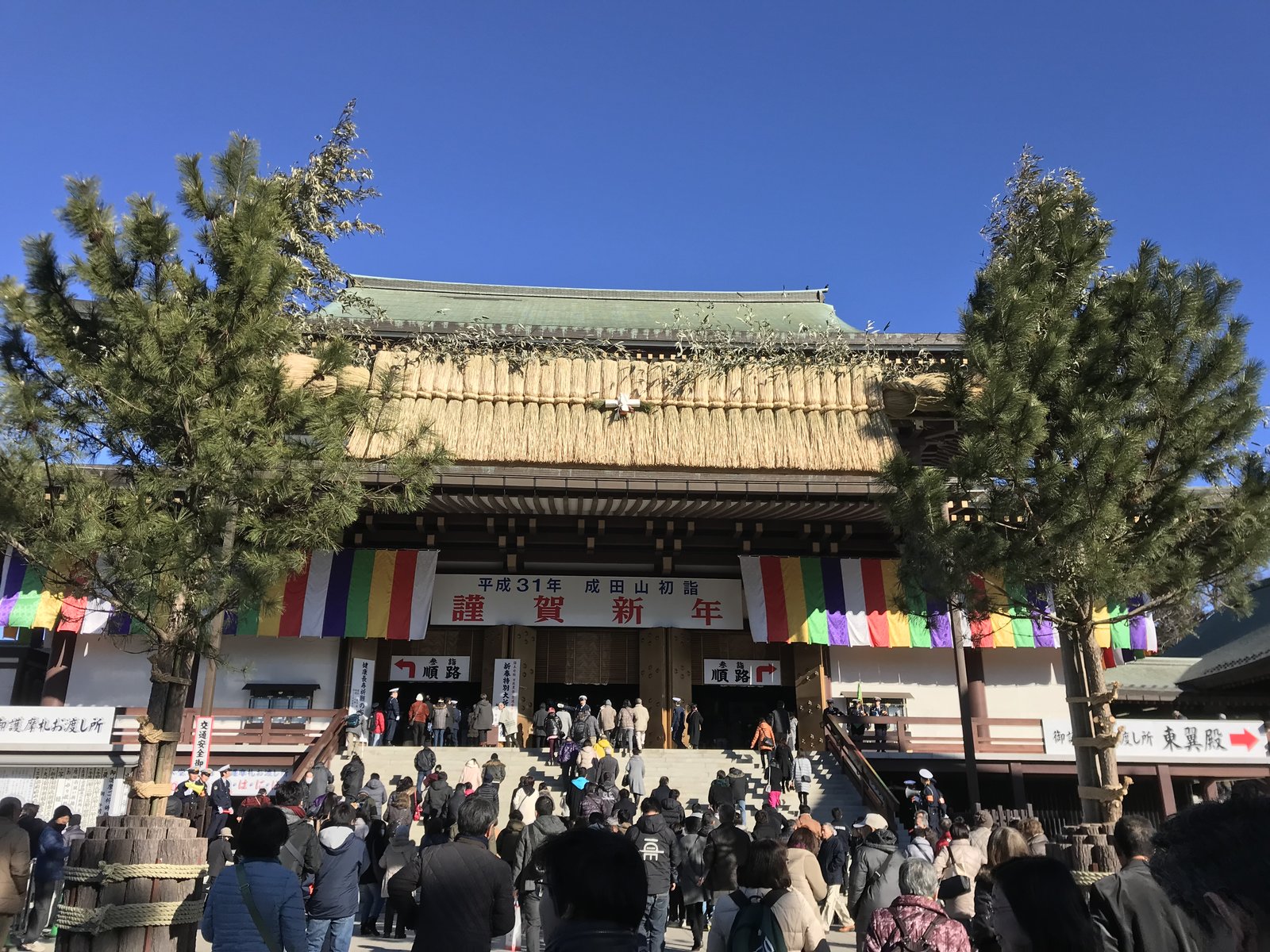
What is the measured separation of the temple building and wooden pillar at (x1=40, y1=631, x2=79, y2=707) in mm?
35

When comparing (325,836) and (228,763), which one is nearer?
(325,836)

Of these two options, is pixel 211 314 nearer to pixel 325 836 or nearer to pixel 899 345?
pixel 325 836

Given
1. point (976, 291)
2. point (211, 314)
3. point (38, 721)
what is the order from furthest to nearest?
point (38, 721) < point (976, 291) < point (211, 314)

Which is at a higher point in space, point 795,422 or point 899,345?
point 899,345

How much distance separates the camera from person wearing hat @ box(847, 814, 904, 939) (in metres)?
5.43

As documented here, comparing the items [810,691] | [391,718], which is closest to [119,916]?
[391,718]

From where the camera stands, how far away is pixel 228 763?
15.3m

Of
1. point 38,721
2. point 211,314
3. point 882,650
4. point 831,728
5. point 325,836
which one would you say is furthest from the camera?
point 882,650

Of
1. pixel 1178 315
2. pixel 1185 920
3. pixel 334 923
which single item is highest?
pixel 1178 315

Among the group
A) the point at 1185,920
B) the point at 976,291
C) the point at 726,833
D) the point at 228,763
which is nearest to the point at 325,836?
the point at 726,833

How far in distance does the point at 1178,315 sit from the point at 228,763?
15.3 metres

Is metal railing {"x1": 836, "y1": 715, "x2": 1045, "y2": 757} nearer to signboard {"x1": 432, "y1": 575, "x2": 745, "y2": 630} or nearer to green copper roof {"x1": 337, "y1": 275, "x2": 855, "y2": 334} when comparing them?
signboard {"x1": 432, "y1": 575, "x2": 745, "y2": 630}

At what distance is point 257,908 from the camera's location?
414 centimetres

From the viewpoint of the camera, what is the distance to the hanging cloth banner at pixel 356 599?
55.9ft
